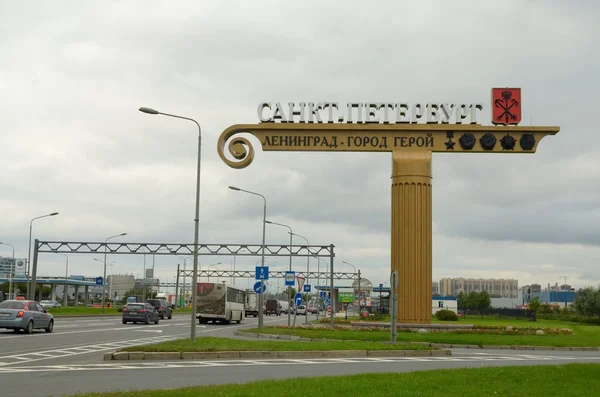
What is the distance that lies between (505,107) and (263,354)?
22123mm

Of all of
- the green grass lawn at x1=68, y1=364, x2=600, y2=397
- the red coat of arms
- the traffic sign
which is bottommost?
the green grass lawn at x1=68, y1=364, x2=600, y2=397

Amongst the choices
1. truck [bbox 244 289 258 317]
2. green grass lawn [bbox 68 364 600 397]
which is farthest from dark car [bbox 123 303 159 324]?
green grass lawn [bbox 68 364 600 397]

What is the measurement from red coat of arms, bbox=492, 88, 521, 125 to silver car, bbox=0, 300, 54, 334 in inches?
1007

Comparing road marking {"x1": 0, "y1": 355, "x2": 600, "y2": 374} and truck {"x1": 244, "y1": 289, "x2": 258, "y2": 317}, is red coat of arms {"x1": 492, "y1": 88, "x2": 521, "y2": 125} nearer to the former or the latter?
road marking {"x1": 0, "y1": 355, "x2": 600, "y2": 374}

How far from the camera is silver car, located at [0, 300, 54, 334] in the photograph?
33.7m

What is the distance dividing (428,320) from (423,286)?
1.93 m

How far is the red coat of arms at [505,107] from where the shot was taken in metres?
38.8

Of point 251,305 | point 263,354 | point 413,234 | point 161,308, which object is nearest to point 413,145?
point 413,234

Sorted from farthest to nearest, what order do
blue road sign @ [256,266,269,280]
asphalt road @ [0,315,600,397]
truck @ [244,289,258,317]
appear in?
truck @ [244,289,258,317] → blue road sign @ [256,266,269,280] → asphalt road @ [0,315,600,397]

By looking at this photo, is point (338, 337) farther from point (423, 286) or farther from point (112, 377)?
point (112, 377)

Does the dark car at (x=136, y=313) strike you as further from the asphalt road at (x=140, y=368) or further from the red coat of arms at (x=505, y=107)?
the red coat of arms at (x=505, y=107)

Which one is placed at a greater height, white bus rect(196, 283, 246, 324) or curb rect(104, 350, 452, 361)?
white bus rect(196, 283, 246, 324)

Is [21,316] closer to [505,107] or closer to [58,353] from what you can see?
[58,353]

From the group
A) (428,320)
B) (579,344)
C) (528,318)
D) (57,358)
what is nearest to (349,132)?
(428,320)
